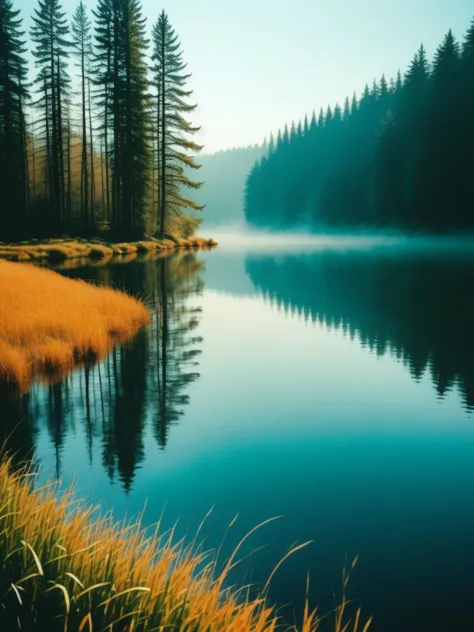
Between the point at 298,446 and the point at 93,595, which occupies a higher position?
the point at 93,595

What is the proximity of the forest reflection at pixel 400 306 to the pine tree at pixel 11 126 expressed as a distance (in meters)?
17.6

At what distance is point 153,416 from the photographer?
339 inches

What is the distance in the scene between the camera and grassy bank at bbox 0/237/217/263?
3183 centimetres

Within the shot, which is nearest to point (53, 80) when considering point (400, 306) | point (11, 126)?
point (11, 126)

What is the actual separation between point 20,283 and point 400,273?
21.6m

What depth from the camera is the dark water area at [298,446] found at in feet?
15.5

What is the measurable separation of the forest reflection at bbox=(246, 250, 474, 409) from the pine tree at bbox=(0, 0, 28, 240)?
57.7 ft

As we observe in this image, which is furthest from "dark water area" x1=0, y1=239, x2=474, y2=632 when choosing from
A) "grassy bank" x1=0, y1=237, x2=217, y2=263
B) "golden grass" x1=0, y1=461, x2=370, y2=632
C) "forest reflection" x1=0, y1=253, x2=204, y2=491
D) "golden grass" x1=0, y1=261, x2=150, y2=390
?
"grassy bank" x1=0, y1=237, x2=217, y2=263

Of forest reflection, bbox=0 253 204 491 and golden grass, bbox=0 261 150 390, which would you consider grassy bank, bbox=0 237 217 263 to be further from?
forest reflection, bbox=0 253 204 491

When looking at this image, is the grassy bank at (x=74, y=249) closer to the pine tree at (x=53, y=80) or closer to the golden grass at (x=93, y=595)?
the pine tree at (x=53, y=80)

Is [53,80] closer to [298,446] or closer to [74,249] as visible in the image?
[74,249]

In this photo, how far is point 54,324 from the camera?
11938 mm

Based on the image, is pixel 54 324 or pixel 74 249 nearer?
pixel 54 324

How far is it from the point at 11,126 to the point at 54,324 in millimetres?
34917
